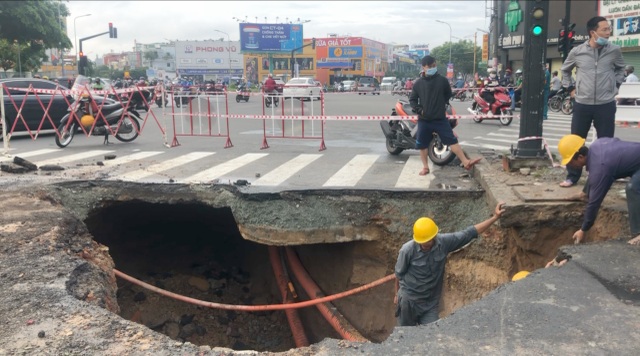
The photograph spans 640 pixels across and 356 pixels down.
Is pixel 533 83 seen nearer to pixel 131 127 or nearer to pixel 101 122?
pixel 131 127

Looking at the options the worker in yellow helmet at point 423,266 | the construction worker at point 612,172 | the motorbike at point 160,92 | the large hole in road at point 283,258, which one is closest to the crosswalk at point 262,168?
the large hole in road at point 283,258

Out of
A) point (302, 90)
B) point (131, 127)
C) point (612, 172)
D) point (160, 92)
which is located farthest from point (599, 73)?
point (302, 90)

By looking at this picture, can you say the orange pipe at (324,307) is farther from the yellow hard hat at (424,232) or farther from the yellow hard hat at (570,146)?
the yellow hard hat at (570,146)

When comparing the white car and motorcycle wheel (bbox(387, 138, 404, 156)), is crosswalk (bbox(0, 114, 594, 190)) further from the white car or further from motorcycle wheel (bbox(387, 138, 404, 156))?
the white car

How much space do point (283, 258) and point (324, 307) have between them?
1446mm

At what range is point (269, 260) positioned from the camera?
8930 millimetres

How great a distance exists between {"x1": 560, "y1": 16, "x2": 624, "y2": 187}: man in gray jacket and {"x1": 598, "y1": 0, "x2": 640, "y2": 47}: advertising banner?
2231 centimetres

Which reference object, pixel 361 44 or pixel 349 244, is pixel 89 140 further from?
pixel 361 44

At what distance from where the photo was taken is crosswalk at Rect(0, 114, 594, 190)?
758 centimetres

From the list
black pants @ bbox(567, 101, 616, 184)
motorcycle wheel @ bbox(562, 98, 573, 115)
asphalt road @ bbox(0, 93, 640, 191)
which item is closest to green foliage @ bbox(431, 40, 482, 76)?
motorcycle wheel @ bbox(562, 98, 573, 115)

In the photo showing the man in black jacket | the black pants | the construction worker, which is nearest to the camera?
the construction worker

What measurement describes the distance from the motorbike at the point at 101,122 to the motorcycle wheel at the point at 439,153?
720 centimetres

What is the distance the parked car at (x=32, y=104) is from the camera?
1356cm

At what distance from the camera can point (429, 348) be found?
10.4 feet
